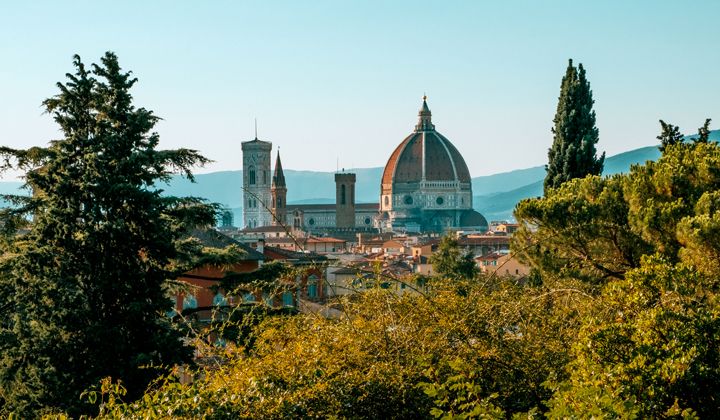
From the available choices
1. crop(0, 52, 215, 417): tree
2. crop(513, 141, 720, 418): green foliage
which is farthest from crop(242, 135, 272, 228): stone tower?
crop(513, 141, 720, 418): green foliage

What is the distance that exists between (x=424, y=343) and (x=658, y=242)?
5.26m

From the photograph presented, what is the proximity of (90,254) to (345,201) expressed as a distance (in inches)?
4976

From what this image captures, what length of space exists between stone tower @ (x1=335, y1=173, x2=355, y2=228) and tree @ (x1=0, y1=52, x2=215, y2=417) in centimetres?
12322

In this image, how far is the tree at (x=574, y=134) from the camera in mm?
20531

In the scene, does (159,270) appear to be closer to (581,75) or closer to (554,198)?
(554,198)

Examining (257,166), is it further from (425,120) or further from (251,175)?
(425,120)

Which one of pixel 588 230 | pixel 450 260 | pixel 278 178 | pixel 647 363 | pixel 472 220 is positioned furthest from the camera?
pixel 472 220

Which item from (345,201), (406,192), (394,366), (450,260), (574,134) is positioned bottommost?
(394,366)

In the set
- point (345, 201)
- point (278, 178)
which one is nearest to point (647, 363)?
point (278, 178)

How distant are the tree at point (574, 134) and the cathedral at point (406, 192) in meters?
114

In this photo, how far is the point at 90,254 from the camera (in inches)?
557

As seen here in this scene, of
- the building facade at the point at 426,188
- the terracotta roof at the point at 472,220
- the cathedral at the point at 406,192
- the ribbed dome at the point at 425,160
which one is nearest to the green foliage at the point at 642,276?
the terracotta roof at the point at 472,220

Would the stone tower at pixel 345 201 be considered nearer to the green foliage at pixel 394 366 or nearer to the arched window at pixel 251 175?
the arched window at pixel 251 175

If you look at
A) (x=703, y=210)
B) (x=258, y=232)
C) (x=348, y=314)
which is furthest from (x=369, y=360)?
(x=258, y=232)
